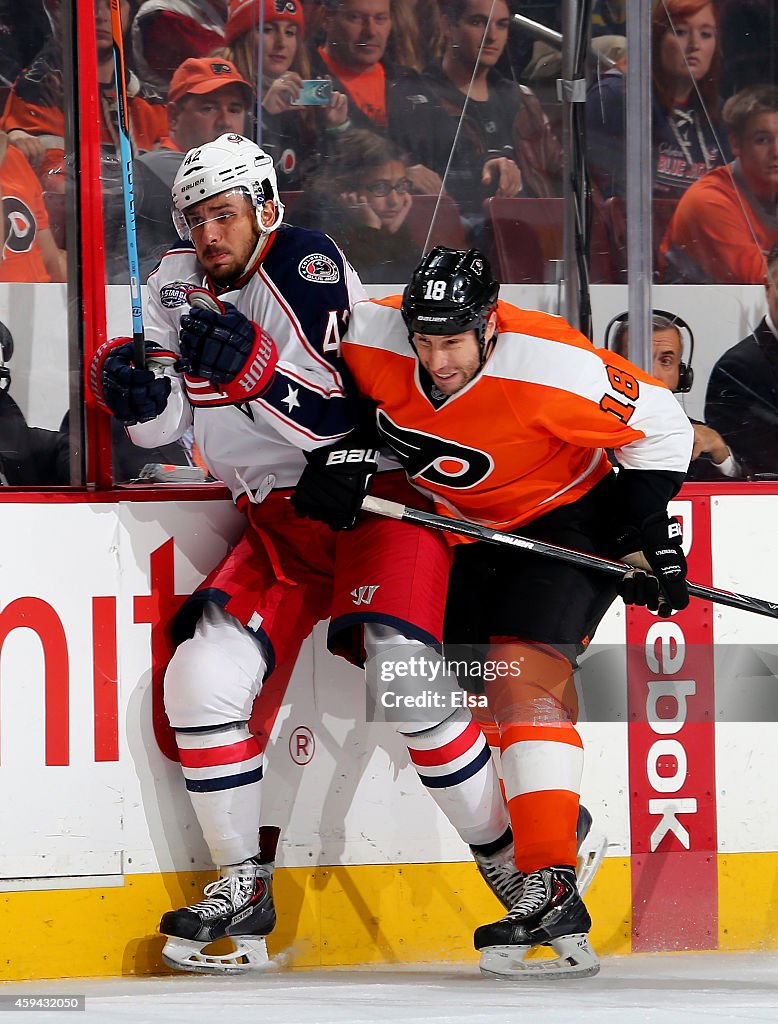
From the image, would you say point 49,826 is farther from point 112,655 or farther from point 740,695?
A: point 740,695

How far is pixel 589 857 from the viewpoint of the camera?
259 centimetres

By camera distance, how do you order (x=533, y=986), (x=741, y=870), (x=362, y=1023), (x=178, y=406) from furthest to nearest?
1. (x=741, y=870)
2. (x=178, y=406)
3. (x=533, y=986)
4. (x=362, y=1023)

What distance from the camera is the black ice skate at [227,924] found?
7.68ft

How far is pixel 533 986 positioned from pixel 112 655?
978mm

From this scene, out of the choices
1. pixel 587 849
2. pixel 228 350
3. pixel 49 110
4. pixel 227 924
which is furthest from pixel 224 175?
pixel 587 849

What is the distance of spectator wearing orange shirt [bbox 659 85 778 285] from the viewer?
285 centimetres

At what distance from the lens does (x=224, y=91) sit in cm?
270

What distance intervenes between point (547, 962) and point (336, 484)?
92 centimetres

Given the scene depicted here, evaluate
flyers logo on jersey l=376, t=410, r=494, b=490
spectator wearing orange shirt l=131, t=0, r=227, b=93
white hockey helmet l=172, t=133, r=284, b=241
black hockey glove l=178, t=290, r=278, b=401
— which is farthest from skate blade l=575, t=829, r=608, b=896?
spectator wearing orange shirt l=131, t=0, r=227, b=93

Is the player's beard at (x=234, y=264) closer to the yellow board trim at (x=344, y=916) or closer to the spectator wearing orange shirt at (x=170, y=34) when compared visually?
the spectator wearing orange shirt at (x=170, y=34)

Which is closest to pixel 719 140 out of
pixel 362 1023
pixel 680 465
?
pixel 680 465

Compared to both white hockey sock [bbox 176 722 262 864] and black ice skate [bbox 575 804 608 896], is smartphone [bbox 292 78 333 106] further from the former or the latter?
black ice skate [bbox 575 804 608 896]

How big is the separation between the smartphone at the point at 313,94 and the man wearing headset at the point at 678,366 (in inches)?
30.4

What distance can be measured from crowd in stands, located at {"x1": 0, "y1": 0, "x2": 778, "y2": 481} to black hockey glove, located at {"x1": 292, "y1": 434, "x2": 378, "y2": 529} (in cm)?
56
